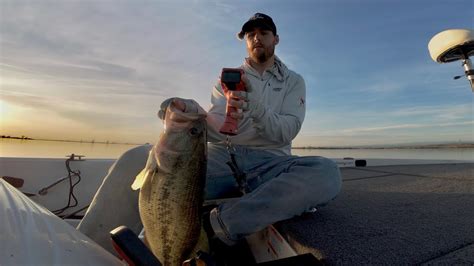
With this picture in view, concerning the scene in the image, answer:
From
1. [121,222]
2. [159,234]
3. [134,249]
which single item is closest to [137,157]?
[121,222]

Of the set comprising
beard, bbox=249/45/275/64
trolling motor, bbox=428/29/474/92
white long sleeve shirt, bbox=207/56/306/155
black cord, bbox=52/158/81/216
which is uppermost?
beard, bbox=249/45/275/64

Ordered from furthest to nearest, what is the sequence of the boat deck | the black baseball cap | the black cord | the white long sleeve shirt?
1. the black cord
2. the black baseball cap
3. the white long sleeve shirt
4. the boat deck

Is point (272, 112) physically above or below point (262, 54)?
below

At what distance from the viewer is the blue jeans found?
1.67 m

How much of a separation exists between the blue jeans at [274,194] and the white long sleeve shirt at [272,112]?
0.28 metres

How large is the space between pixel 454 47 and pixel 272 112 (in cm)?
139

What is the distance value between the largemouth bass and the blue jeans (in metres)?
0.24

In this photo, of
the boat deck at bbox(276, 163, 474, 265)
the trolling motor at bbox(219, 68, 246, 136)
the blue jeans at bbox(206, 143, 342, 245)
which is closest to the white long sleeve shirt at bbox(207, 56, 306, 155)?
the blue jeans at bbox(206, 143, 342, 245)

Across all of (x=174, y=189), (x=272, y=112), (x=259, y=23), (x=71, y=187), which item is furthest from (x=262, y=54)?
(x=71, y=187)

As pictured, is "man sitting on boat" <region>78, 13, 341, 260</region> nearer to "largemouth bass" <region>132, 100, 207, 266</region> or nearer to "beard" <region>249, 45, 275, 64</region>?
"beard" <region>249, 45, 275, 64</region>

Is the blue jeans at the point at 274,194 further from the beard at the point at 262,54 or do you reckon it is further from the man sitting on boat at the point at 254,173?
the beard at the point at 262,54

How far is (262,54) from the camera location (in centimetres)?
291

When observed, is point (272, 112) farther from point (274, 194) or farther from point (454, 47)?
point (454, 47)

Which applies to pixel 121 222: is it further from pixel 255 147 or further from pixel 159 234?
pixel 255 147
